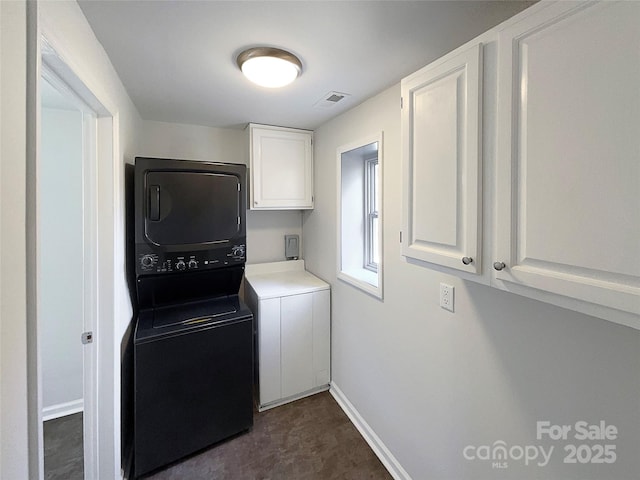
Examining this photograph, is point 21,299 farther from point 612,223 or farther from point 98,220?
point 612,223

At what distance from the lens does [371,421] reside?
195cm

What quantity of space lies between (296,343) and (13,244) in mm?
1906

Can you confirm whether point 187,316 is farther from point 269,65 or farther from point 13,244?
point 269,65

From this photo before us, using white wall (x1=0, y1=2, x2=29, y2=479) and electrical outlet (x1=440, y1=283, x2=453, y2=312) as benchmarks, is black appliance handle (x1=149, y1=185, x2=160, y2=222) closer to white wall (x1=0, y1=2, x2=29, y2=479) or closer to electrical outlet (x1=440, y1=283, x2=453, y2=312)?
white wall (x1=0, y1=2, x2=29, y2=479)

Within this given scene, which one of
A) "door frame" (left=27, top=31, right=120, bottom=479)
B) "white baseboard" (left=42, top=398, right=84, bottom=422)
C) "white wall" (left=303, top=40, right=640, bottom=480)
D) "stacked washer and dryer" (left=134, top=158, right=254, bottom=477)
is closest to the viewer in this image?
"white wall" (left=303, top=40, right=640, bottom=480)

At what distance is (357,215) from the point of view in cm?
232

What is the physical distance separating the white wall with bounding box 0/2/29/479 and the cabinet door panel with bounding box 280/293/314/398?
1.61 metres

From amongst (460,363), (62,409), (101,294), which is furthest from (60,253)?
(460,363)

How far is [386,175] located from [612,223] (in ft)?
4.02

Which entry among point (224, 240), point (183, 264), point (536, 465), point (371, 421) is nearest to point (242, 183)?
point (224, 240)

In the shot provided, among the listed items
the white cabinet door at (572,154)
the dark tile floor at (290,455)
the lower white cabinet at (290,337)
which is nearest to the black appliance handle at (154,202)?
the lower white cabinet at (290,337)

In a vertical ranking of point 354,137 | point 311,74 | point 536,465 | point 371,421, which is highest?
point 311,74

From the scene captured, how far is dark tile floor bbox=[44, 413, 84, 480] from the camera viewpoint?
66.0 inches

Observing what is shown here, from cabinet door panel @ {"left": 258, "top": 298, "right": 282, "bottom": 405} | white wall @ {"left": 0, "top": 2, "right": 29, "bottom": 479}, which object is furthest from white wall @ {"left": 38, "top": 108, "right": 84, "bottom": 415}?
white wall @ {"left": 0, "top": 2, "right": 29, "bottom": 479}
